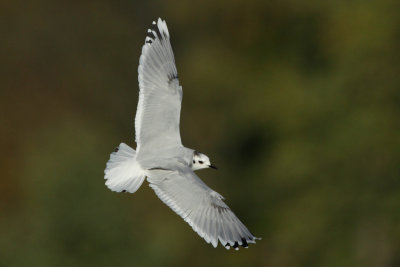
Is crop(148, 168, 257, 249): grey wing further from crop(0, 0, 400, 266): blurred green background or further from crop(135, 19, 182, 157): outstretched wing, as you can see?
crop(0, 0, 400, 266): blurred green background

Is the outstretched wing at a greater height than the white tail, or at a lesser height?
greater

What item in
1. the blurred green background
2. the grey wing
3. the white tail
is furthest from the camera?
the blurred green background

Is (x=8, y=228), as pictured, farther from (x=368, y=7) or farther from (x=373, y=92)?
(x=368, y=7)

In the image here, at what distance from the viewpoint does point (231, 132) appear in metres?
12.1

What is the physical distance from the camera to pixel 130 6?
1534cm

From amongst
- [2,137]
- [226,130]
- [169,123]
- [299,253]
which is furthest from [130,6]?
[169,123]

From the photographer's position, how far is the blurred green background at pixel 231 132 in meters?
9.20

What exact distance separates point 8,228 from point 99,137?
2.27 meters

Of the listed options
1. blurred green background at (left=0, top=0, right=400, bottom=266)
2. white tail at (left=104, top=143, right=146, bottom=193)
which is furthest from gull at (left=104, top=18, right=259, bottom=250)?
blurred green background at (left=0, top=0, right=400, bottom=266)

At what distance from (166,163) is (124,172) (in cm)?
25

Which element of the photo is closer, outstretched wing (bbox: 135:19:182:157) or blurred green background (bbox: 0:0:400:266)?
outstretched wing (bbox: 135:19:182:157)

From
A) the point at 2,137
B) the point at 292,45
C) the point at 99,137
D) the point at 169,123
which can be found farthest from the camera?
the point at 2,137

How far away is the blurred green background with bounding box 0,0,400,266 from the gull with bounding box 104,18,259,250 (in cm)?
347

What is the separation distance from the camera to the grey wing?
478 cm
